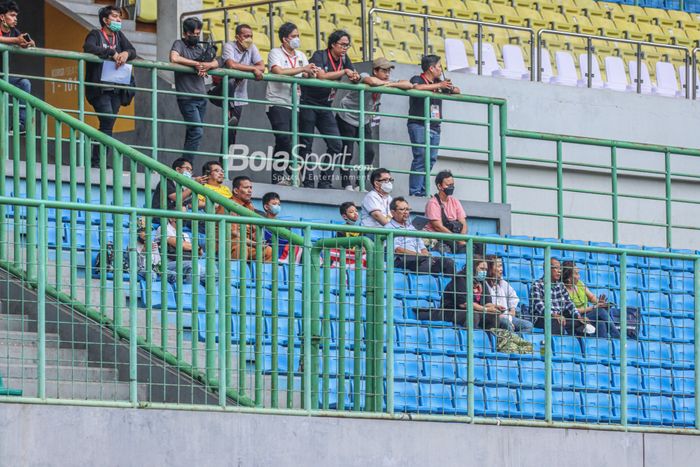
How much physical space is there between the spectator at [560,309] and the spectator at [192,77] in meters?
4.52

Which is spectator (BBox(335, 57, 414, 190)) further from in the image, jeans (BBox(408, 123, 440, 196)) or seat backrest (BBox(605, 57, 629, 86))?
seat backrest (BBox(605, 57, 629, 86))

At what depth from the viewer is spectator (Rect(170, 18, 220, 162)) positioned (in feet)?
47.5

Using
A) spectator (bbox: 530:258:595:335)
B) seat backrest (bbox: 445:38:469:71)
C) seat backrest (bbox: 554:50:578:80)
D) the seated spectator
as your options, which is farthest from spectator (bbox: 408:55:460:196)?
spectator (bbox: 530:258:595:335)

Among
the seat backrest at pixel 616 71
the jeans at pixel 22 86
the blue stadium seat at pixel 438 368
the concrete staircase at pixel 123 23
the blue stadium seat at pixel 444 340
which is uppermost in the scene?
the concrete staircase at pixel 123 23

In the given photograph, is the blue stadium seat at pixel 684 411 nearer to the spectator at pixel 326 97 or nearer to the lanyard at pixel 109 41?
the spectator at pixel 326 97

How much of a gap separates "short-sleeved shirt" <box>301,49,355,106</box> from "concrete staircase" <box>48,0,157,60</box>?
11.8 ft

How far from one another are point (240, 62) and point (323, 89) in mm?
763

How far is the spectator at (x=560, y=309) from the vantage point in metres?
10.7

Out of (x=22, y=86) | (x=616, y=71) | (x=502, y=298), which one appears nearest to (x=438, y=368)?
(x=502, y=298)

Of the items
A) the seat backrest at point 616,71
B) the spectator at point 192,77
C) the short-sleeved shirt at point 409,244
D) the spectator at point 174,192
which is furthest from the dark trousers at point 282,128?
the seat backrest at point 616,71

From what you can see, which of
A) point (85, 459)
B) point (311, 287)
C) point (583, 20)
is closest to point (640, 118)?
point (583, 20)

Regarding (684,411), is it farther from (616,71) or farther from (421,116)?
(616,71)

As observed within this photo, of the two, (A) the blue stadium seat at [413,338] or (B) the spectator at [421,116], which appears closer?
(A) the blue stadium seat at [413,338]

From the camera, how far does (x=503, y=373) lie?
1059cm
